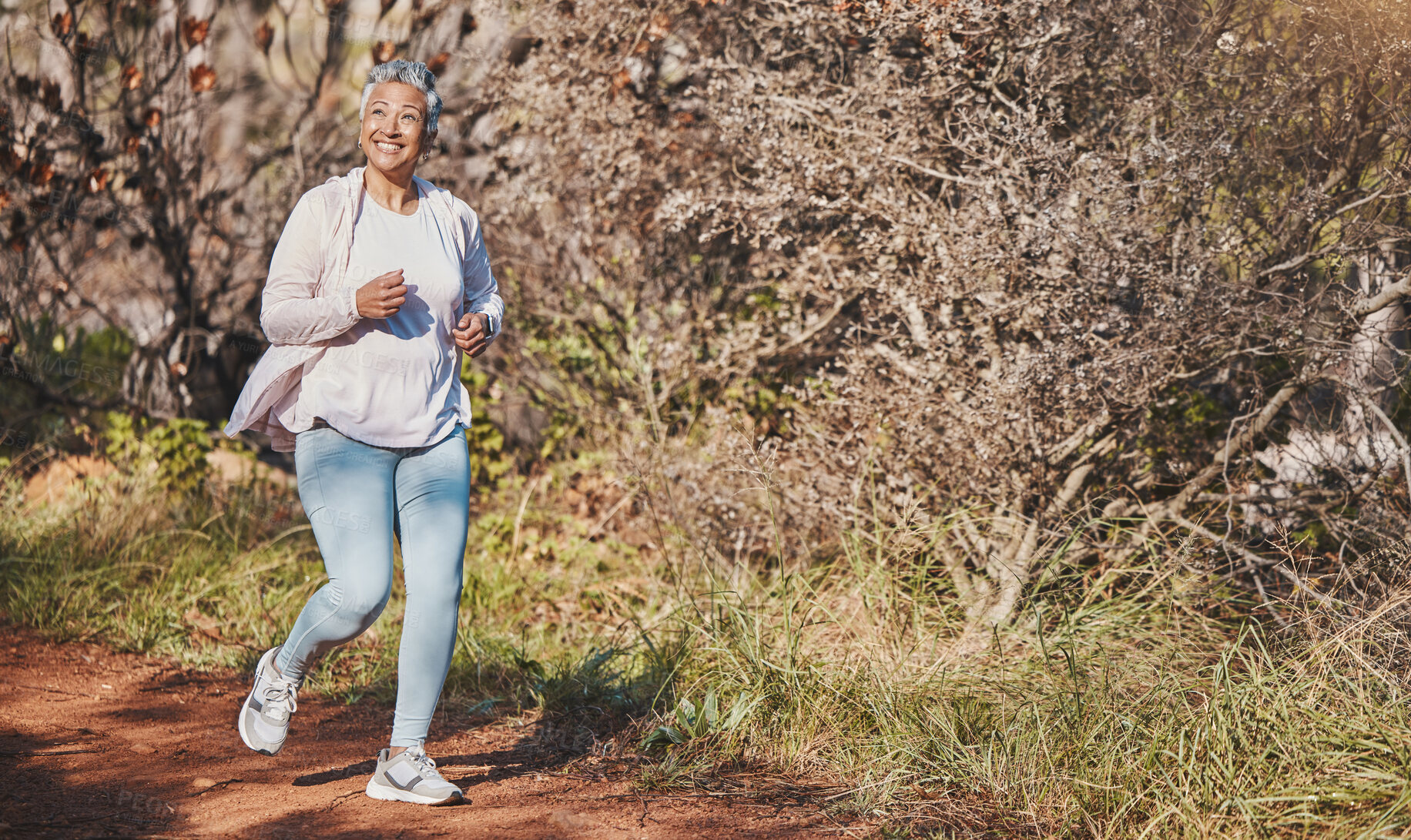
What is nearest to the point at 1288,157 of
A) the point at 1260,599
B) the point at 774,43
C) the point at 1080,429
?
the point at 1080,429

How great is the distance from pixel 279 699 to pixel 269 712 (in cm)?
4

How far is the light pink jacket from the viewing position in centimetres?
303

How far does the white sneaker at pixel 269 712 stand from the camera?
125 inches

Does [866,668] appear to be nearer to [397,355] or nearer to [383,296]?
[397,355]

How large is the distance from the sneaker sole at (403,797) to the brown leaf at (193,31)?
456 centimetres

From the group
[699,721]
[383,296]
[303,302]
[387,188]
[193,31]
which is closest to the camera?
[383,296]

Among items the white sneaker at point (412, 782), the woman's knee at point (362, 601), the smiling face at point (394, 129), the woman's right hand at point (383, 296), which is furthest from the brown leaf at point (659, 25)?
the white sneaker at point (412, 782)

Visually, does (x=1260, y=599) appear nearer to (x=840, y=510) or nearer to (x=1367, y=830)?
(x=840, y=510)

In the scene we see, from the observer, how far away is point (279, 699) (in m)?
3.19

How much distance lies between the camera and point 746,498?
5.30m

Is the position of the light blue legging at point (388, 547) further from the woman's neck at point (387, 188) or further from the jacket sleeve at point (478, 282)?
the woman's neck at point (387, 188)

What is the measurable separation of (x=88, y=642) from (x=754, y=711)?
3.06 m

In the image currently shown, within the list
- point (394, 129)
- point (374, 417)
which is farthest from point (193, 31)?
point (374, 417)

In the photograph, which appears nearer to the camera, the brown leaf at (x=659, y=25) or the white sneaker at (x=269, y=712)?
the white sneaker at (x=269, y=712)
